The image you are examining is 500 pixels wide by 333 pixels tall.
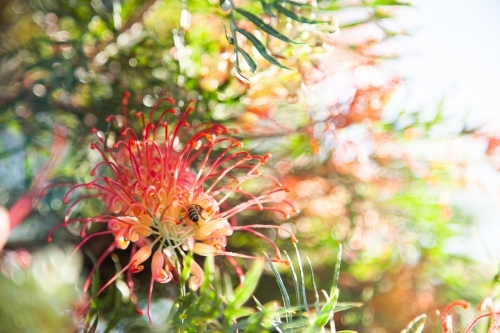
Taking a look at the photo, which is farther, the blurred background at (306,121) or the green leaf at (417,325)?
the blurred background at (306,121)

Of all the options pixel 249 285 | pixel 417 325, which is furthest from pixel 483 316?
pixel 249 285

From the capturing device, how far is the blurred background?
49 centimetres

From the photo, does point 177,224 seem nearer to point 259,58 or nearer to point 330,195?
point 259,58

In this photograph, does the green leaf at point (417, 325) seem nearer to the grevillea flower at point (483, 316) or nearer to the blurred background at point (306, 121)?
the grevillea flower at point (483, 316)

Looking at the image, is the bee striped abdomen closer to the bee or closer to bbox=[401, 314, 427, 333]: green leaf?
the bee

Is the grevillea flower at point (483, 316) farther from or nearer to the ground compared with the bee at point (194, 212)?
nearer to the ground

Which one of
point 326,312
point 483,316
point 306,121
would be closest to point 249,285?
point 326,312

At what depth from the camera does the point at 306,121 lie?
0.55 meters

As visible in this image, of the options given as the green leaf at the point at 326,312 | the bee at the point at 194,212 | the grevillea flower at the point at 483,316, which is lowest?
the grevillea flower at the point at 483,316

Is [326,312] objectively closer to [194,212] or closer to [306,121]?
[194,212]

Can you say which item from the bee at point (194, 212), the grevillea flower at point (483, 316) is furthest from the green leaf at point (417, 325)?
the bee at point (194, 212)

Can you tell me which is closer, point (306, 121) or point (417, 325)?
point (417, 325)

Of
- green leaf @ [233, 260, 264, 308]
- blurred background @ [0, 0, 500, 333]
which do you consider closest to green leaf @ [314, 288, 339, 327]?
green leaf @ [233, 260, 264, 308]

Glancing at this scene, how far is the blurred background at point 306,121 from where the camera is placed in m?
0.49
